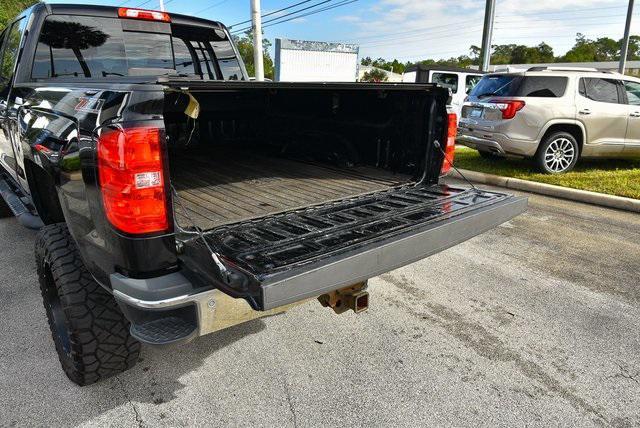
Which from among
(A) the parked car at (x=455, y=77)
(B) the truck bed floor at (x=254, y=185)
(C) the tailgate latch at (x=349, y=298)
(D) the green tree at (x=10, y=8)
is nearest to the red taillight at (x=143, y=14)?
(B) the truck bed floor at (x=254, y=185)

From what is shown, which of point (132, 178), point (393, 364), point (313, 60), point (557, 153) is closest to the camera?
point (132, 178)

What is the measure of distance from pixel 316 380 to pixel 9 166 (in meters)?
3.13

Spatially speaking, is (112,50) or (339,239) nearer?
(339,239)

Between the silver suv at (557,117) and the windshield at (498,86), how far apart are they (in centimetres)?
1

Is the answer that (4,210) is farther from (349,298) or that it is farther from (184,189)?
(349,298)

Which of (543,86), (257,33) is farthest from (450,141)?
(257,33)

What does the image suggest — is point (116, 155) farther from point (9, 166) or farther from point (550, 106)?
point (550, 106)

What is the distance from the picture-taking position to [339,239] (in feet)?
7.06

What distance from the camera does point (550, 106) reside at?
726 cm

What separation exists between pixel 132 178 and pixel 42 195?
1.69 m

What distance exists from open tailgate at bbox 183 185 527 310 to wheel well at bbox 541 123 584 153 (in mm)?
5313

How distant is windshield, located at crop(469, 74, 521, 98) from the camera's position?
7477 mm

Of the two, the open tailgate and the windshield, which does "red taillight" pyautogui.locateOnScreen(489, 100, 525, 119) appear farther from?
the open tailgate

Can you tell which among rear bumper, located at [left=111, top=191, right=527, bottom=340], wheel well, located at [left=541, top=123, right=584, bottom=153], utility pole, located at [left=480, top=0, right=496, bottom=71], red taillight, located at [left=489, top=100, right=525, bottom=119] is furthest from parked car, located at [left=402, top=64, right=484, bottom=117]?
rear bumper, located at [left=111, top=191, right=527, bottom=340]
